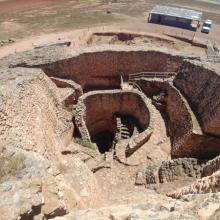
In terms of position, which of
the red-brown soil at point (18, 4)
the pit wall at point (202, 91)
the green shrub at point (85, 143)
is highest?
the pit wall at point (202, 91)

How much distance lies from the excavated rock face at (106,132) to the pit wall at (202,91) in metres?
0.05

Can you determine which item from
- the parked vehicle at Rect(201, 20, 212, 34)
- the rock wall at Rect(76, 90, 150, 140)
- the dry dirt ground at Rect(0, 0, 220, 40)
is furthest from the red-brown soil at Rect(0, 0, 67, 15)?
the rock wall at Rect(76, 90, 150, 140)

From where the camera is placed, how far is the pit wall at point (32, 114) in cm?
1214

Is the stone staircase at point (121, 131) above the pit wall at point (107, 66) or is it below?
below

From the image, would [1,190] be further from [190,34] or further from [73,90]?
[190,34]

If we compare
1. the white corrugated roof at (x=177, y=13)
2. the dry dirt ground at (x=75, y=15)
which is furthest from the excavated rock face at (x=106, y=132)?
the white corrugated roof at (x=177, y=13)

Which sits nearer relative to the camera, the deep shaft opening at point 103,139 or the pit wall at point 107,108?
the pit wall at point 107,108

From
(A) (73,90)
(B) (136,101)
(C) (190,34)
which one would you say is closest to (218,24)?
(C) (190,34)

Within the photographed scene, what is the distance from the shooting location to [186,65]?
19.0 metres

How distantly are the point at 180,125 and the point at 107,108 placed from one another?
4679 millimetres

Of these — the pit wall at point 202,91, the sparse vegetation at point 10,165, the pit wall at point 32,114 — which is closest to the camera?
the sparse vegetation at point 10,165

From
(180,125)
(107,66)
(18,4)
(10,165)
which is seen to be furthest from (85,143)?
(18,4)

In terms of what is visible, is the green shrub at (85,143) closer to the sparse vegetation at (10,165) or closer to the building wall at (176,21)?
the sparse vegetation at (10,165)

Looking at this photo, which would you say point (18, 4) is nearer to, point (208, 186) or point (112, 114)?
point (112, 114)
